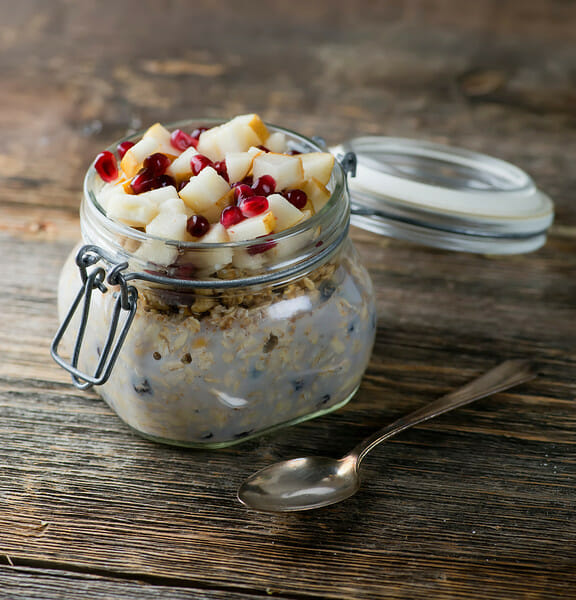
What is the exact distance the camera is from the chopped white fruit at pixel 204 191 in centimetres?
116

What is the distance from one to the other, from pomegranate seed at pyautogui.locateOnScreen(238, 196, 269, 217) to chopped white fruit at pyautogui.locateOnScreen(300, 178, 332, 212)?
0.42ft

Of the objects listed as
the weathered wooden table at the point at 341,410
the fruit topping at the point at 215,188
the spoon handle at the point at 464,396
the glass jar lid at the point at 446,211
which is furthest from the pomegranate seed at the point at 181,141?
the spoon handle at the point at 464,396

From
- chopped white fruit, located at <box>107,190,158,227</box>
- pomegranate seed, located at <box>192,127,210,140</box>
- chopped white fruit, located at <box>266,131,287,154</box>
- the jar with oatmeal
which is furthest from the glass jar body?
pomegranate seed, located at <box>192,127,210,140</box>

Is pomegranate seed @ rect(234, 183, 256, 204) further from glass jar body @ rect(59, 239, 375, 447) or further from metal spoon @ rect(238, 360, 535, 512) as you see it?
metal spoon @ rect(238, 360, 535, 512)

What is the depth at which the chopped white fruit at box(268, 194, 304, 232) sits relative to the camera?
115 centimetres

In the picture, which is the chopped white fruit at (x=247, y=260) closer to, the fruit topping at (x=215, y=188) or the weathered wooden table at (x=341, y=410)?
the fruit topping at (x=215, y=188)

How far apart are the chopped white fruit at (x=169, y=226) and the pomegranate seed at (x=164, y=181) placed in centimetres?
9

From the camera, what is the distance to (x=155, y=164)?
1214 mm

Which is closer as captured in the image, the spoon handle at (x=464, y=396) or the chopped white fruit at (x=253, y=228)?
the chopped white fruit at (x=253, y=228)

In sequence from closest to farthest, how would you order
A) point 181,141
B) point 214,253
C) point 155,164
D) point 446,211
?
1. point 214,253
2. point 155,164
3. point 181,141
4. point 446,211

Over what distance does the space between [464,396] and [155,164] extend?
2.30ft

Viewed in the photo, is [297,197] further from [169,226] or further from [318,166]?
[169,226]

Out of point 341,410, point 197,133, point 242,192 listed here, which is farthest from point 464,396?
point 197,133

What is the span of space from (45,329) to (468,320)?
35.3 inches
